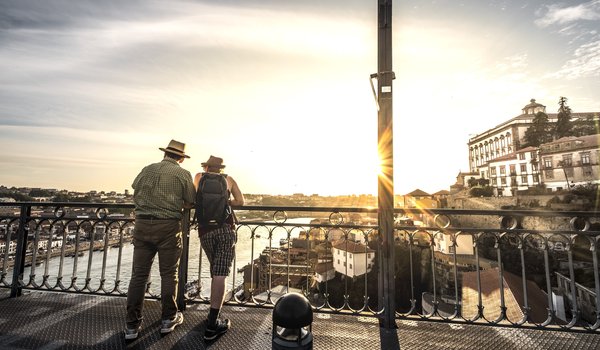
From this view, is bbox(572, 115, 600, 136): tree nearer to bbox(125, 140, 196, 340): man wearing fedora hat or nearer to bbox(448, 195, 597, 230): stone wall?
bbox(448, 195, 597, 230): stone wall

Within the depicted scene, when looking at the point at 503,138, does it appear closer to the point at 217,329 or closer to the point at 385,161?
the point at 385,161

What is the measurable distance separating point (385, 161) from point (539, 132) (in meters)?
79.7

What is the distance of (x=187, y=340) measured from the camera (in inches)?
114

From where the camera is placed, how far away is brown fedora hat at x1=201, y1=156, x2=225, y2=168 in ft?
10.8

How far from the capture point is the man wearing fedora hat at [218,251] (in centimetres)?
303

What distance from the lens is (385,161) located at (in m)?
3.35

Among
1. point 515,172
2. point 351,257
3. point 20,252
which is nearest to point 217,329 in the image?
point 20,252

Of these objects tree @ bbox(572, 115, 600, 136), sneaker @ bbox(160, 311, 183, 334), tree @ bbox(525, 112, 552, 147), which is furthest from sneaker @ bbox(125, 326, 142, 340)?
tree @ bbox(572, 115, 600, 136)

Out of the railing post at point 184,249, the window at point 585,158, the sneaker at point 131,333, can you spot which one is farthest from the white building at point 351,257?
the window at point 585,158

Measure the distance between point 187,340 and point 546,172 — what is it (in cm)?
6694

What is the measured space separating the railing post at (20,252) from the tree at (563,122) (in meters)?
82.1

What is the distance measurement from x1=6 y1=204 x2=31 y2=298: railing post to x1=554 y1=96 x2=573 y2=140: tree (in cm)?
8208

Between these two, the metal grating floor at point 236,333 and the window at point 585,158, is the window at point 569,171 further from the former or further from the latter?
the metal grating floor at point 236,333

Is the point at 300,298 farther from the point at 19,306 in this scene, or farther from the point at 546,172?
the point at 546,172
